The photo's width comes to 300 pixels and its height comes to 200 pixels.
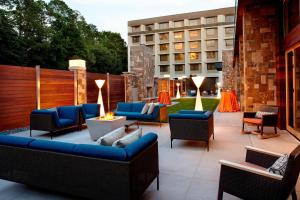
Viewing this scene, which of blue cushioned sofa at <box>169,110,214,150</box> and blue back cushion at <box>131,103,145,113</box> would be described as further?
blue back cushion at <box>131,103,145,113</box>

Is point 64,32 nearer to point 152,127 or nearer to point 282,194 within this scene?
point 152,127

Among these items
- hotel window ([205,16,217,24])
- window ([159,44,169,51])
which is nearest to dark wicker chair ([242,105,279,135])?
hotel window ([205,16,217,24])

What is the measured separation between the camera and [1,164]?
10.1ft

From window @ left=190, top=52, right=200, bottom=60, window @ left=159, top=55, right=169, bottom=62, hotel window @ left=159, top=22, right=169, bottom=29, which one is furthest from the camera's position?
hotel window @ left=159, top=22, right=169, bottom=29

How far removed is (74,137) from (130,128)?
6.41ft

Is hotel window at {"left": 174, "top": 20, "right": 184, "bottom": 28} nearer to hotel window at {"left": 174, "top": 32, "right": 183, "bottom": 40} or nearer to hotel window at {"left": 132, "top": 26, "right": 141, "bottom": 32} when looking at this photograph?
hotel window at {"left": 174, "top": 32, "right": 183, "bottom": 40}

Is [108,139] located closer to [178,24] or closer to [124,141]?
[124,141]

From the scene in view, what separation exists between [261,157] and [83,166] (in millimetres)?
2073

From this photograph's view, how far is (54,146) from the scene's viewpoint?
9.11 feet

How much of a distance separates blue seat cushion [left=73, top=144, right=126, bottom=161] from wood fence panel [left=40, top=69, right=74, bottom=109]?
6173 mm

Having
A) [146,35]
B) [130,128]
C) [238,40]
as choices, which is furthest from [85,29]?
[130,128]

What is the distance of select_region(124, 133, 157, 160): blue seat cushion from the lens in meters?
2.45

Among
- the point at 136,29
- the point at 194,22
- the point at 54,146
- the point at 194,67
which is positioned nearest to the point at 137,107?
the point at 54,146

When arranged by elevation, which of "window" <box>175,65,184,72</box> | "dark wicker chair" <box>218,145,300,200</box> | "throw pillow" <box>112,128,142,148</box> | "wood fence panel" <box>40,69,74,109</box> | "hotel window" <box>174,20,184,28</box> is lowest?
"dark wicker chair" <box>218,145,300,200</box>
